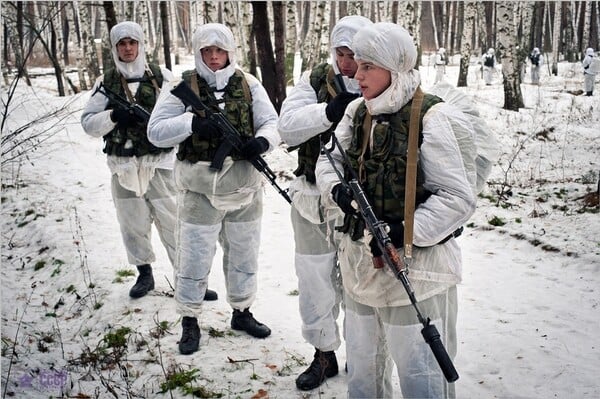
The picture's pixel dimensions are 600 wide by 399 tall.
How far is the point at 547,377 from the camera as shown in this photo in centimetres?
343

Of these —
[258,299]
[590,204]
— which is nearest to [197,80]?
[258,299]

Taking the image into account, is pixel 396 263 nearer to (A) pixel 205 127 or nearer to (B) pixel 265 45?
(A) pixel 205 127

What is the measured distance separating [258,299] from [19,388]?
6.76 feet

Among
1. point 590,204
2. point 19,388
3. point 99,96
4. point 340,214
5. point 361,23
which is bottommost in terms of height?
point 19,388

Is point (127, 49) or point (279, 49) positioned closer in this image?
point (127, 49)

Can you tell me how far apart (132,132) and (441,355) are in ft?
11.8

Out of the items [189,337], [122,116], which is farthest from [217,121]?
[189,337]

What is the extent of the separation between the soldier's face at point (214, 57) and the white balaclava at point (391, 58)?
171 cm

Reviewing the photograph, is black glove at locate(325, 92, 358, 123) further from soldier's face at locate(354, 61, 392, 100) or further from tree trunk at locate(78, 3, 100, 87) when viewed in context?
tree trunk at locate(78, 3, 100, 87)

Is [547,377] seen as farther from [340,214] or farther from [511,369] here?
[340,214]

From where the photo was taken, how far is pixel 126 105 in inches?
185

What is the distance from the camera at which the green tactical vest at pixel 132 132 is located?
4.78 m

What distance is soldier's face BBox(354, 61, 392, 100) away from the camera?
7.68ft

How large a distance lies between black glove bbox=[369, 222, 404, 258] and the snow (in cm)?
143
